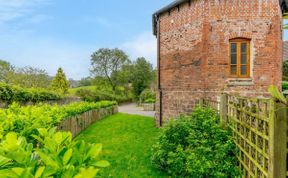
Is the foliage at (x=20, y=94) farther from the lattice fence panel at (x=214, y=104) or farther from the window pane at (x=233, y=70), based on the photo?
the window pane at (x=233, y=70)

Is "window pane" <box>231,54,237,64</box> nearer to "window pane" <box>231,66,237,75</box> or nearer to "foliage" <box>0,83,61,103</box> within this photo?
"window pane" <box>231,66,237,75</box>

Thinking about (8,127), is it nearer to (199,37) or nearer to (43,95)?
(199,37)

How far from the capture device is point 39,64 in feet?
94.9

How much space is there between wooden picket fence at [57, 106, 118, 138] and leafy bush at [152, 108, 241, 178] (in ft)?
11.7

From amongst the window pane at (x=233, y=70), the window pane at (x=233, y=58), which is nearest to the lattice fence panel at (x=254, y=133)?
the window pane at (x=233, y=70)

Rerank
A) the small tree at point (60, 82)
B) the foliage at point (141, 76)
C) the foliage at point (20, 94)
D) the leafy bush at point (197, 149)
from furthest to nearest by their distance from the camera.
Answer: the foliage at point (141, 76), the small tree at point (60, 82), the foliage at point (20, 94), the leafy bush at point (197, 149)

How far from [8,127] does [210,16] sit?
835cm

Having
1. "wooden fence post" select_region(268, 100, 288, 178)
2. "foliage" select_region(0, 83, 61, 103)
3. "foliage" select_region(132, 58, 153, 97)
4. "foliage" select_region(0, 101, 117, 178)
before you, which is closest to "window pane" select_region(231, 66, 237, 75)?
"wooden fence post" select_region(268, 100, 288, 178)

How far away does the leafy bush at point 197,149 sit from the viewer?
477 cm

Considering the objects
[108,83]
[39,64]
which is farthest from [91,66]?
[39,64]

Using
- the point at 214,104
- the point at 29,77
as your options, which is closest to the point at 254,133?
the point at 214,104

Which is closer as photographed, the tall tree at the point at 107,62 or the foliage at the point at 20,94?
the foliage at the point at 20,94

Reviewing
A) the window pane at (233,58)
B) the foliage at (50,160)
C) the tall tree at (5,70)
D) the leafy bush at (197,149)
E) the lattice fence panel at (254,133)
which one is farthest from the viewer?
the tall tree at (5,70)

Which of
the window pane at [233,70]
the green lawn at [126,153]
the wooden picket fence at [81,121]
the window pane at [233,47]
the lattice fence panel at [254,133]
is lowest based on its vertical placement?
the green lawn at [126,153]
